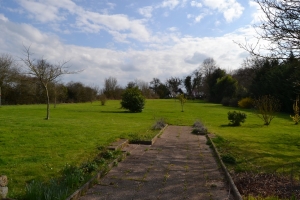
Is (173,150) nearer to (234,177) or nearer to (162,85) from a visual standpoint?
(234,177)

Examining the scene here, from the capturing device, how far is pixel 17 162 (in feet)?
20.3

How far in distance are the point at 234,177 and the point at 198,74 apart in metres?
70.4

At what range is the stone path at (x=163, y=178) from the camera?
185 inches

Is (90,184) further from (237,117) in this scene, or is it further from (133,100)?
(133,100)

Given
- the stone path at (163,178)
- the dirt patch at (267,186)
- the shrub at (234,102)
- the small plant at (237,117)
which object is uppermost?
the shrub at (234,102)

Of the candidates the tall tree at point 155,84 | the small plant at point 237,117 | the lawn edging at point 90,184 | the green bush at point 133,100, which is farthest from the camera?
the tall tree at point 155,84

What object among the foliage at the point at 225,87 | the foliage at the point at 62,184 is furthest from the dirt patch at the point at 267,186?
the foliage at the point at 225,87

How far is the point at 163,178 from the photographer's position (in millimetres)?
5719

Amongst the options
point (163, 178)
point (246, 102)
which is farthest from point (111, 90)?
point (163, 178)

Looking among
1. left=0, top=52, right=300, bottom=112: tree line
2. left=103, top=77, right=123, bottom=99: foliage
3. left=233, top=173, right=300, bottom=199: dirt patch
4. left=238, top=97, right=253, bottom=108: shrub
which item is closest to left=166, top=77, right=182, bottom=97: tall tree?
left=0, top=52, right=300, bottom=112: tree line

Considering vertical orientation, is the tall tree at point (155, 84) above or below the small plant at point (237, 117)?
above

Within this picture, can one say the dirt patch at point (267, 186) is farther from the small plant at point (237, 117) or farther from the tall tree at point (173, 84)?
the tall tree at point (173, 84)

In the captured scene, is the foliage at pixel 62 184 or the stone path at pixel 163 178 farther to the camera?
the stone path at pixel 163 178

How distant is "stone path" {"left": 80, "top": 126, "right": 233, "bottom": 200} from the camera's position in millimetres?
4699
